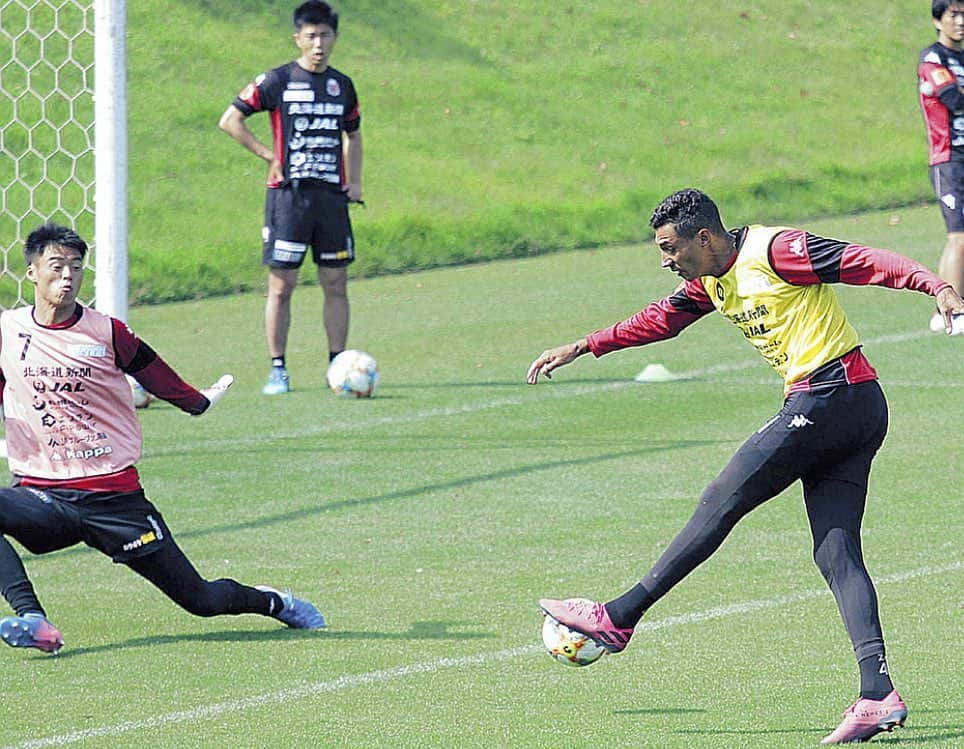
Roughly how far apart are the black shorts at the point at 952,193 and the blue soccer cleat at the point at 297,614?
6.88 meters

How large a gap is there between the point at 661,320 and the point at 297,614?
1967 millimetres

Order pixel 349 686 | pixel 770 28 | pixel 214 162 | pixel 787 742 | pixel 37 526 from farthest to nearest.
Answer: pixel 770 28, pixel 214 162, pixel 37 526, pixel 349 686, pixel 787 742

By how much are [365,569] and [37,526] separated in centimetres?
177

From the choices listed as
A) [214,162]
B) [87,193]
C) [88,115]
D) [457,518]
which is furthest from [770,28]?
[457,518]

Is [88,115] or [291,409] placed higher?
[88,115]

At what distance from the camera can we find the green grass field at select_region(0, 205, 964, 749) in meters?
5.85

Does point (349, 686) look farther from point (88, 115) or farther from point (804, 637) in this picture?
point (88, 115)

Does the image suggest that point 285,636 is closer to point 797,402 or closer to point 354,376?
point 797,402

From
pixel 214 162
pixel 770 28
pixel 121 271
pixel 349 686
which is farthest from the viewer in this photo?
pixel 770 28

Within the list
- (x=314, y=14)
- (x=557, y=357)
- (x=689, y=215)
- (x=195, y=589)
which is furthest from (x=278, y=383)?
(x=689, y=215)

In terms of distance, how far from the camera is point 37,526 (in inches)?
263

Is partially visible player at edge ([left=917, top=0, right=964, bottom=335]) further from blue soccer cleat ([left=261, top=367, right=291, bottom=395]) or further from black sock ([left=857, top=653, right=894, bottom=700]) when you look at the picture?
black sock ([left=857, top=653, right=894, bottom=700])

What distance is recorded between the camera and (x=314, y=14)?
11883 millimetres

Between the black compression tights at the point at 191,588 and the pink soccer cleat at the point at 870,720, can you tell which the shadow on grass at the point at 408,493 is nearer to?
the black compression tights at the point at 191,588
